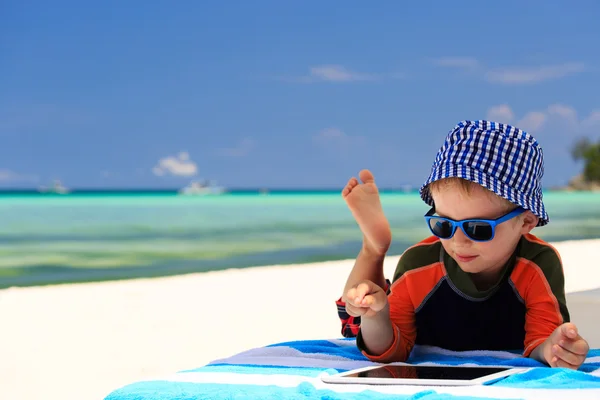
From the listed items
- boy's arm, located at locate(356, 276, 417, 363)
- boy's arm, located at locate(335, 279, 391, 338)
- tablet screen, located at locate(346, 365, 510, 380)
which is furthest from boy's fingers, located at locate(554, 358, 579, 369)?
boy's arm, located at locate(335, 279, 391, 338)

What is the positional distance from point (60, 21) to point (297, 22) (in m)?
21.9

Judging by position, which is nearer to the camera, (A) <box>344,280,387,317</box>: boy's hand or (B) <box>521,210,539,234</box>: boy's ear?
(A) <box>344,280,387,317</box>: boy's hand

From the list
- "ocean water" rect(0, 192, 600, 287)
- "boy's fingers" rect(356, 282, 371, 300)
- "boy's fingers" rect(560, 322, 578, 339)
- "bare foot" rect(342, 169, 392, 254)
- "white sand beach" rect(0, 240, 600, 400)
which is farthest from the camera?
"ocean water" rect(0, 192, 600, 287)

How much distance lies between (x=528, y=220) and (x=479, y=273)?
19 centimetres

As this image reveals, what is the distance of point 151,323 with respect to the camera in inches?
184

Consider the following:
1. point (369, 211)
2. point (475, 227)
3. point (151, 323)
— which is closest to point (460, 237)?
point (475, 227)

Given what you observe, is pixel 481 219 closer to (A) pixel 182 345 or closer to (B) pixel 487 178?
(B) pixel 487 178

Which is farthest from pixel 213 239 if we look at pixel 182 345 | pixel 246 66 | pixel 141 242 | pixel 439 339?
pixel 246 66

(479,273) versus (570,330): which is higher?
(479,273)

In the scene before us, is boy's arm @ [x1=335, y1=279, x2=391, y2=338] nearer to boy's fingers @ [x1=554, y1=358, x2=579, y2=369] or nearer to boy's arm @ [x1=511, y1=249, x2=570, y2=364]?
boy's arm @ [x1=511, y1=249, x2=570, y2=364]

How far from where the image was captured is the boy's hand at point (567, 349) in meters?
1.70

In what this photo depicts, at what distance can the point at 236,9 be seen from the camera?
237ft

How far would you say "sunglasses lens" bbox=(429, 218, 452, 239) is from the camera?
5.94ft

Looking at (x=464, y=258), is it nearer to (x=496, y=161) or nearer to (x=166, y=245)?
(x=496, y=161)
